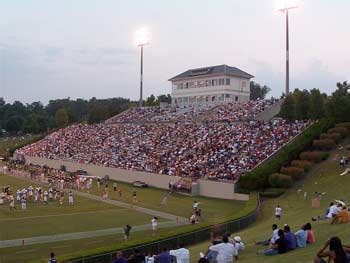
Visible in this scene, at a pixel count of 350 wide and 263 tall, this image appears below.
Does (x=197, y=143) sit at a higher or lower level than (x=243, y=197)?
higher

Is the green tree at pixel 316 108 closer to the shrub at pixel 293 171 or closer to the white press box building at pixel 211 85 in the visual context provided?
the shrub at pixel 293 171

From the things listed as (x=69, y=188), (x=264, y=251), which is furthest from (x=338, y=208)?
(x=69, y=188)

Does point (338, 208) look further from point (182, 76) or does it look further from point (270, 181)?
point (182, 76)

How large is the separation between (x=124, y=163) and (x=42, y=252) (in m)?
35.5

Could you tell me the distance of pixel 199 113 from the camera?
242 feet

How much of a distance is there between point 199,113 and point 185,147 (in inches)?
636

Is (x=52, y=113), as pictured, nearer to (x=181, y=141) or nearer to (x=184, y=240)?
(x=181, y=141)

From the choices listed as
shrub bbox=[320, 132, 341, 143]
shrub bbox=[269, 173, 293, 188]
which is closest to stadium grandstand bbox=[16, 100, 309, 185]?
shrub bbox=[320, 132, 341, 143]

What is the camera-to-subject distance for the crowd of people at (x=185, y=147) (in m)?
50.5

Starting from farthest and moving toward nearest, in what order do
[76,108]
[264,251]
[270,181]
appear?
[76,108] → [270,181] → [264,251]

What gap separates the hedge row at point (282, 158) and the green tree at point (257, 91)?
7714cm

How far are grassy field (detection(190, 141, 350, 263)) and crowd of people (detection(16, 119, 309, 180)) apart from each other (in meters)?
5.64

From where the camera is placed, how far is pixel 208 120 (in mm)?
67688

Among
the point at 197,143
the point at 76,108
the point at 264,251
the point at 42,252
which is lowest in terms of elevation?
the point at 42,252
